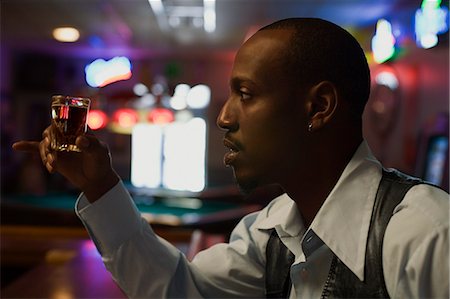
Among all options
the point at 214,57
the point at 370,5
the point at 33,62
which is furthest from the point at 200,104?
the point at 370,5

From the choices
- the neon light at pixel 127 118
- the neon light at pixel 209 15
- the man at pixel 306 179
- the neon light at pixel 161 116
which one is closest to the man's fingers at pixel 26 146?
the man at pixel 306 179

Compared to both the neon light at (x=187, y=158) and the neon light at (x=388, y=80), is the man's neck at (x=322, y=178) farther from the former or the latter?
the neon light at (x=187, y=158)

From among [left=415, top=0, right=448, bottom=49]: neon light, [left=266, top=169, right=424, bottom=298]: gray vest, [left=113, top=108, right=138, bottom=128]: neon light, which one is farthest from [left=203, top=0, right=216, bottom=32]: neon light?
[left=266, top=169, right=424, bottom=298]: gray vest

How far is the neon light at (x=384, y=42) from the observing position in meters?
6.32

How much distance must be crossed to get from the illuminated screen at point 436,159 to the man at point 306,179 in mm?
3752

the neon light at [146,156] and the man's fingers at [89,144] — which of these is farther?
the neon light at [146,156]

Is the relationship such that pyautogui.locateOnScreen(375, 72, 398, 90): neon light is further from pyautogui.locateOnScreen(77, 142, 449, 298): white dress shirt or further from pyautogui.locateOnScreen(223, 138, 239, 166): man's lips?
pyautogui.locateOnScreen(223, 138, 239, 166): man's lips

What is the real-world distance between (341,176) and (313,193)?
85 millimetres

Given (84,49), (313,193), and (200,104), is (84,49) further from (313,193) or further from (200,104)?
(313,193)

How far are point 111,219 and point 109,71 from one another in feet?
25.6

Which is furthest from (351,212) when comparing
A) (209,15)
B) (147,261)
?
(209,15)

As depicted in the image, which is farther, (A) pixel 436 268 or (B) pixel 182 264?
(B) pixel 182 264

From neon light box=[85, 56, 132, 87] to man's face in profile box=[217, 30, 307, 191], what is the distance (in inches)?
304

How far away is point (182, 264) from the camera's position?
1.41 meters
